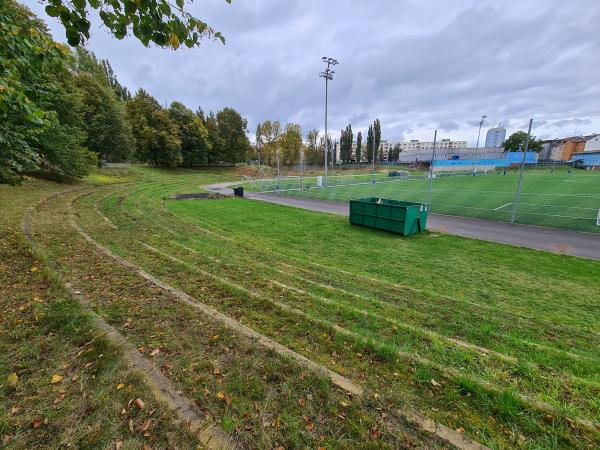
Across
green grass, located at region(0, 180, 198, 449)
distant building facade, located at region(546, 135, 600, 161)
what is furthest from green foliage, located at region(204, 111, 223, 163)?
distant building facade, located at region(546, 135, 600, 161)

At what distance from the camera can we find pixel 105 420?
90.0 inches

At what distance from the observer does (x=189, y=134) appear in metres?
50.8

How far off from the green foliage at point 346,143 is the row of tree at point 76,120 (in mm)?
40578

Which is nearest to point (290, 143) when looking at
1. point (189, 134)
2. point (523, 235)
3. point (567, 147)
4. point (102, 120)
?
point (189, 134)

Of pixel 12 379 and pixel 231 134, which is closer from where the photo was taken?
pixel 12 379

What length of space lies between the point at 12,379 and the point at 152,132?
49.4 m

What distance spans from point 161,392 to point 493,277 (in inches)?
337

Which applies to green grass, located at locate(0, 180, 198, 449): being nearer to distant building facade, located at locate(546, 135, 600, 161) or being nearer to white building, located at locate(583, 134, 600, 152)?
white building, located at locate(583, 134, 600, 152)

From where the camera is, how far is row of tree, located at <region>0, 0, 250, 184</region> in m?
3.63

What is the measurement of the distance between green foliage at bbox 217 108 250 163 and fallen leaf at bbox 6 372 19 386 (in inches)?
2358

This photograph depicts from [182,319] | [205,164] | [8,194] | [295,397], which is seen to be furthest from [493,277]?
[205,164]

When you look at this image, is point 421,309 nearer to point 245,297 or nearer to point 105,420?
point 245,297

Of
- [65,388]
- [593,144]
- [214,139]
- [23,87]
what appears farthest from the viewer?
[593,144]

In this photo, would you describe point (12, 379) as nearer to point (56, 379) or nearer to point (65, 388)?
point (56, 379)
